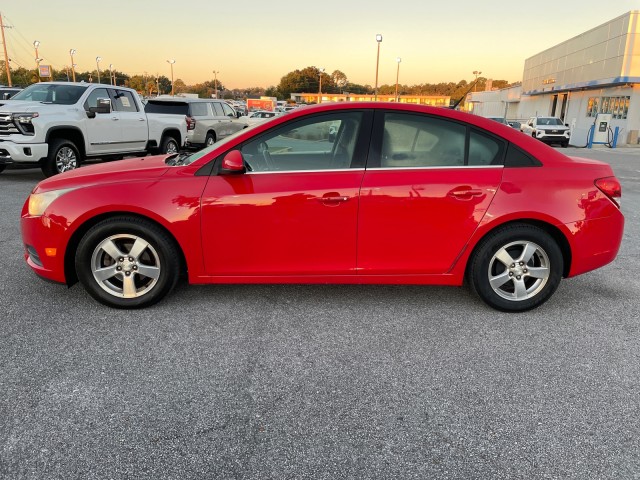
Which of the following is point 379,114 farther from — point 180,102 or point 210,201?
point 180,102

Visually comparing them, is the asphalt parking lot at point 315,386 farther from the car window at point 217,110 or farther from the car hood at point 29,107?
the car window at point 217,110

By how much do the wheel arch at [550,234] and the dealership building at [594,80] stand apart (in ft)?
92.5

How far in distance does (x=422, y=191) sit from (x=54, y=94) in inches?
387

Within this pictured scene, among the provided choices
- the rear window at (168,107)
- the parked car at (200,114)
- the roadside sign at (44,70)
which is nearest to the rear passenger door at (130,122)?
the parked car at (200,114)

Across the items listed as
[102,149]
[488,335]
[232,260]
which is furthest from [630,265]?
[102,149]

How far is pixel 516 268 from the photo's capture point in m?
4.12

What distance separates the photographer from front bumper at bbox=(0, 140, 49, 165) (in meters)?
9.64

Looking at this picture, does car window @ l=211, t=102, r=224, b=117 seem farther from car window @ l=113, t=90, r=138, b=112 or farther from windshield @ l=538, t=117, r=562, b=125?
windshield @ l=538, t=117, r=562, b=125

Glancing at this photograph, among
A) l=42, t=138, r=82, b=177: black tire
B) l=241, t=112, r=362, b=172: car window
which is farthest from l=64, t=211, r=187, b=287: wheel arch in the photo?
l=42, t=138, r=82, b=177: black tire

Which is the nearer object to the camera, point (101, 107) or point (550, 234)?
point (550, 234)

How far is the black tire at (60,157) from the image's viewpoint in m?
10.0

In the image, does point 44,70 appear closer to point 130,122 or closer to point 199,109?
point 199,109

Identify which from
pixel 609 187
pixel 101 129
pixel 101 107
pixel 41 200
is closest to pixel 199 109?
pixel 101 129

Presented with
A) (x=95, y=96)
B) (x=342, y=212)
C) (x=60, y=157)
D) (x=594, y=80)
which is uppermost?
(x=594, y=80)
